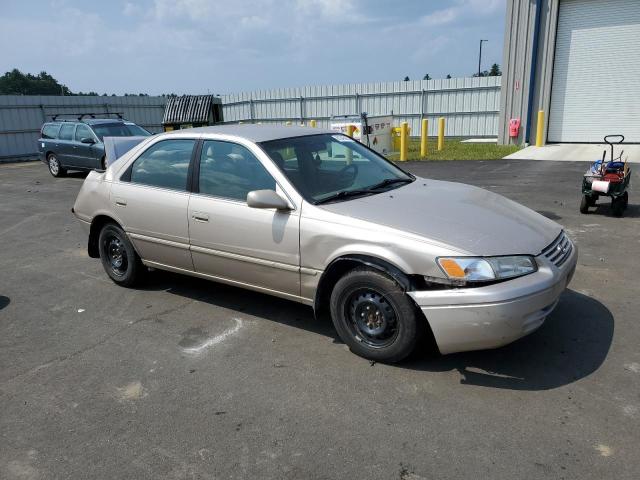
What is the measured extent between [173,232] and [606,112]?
1805 centimetres

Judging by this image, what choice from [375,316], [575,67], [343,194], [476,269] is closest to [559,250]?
[476,269]

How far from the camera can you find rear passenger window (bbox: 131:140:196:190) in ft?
15.0

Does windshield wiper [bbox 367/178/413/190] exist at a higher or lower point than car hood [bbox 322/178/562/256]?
higher

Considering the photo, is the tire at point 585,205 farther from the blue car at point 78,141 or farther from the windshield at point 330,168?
the blue car at point 78,141

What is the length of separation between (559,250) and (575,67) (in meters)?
17.1

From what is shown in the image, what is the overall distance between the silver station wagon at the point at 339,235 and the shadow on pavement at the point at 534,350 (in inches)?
12.0

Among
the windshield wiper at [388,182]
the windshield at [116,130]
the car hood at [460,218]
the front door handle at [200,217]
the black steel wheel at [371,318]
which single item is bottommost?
the black steel wheel at [371,318]

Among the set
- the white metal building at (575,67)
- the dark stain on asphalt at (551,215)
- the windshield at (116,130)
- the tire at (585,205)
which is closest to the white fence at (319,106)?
the white metal building at (575,67)

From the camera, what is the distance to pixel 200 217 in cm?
431

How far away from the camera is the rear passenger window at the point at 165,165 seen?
4574 mm

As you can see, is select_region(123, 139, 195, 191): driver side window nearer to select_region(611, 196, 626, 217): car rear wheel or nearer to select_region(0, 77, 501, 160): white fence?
select_region(611, 196, 626, 217): car rear wheel

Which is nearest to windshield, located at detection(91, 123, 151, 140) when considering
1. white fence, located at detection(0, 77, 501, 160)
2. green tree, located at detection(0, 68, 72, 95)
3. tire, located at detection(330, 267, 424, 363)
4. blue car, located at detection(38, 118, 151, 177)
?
A: blue car, located at detection(38, 118, 151, 177)

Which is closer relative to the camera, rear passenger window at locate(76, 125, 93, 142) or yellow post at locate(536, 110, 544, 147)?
rear passenger window at locate(76, 125, 93, 142)

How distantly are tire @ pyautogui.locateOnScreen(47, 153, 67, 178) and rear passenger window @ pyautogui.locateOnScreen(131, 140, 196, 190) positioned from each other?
39.9 ft
